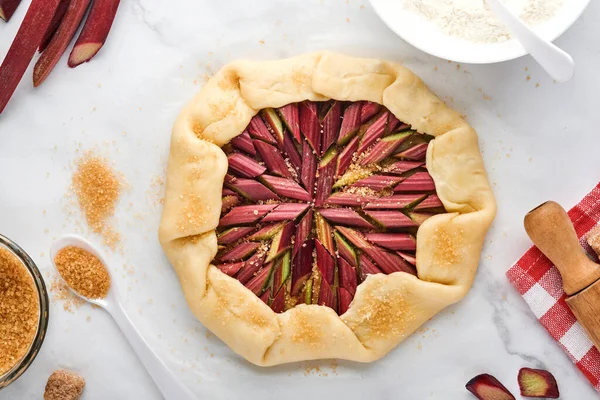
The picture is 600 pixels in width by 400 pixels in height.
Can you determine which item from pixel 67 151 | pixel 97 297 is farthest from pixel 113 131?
pixel 97 297

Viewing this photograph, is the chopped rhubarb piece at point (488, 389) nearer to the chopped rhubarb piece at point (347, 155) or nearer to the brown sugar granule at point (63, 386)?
the chopped rhubarb piece at point (347, 155)

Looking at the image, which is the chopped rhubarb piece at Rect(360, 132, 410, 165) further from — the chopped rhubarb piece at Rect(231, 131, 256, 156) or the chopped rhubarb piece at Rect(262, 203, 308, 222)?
the chopped rhubarb piece at Rect(231, 131, 256, 156)

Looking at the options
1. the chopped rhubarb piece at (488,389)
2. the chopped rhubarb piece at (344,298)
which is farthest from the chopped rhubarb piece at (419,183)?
the chopped rhubarb piece at (488,389)

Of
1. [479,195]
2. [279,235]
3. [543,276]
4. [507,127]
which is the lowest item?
[279,235]

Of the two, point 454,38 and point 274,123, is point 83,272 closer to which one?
point 274,123

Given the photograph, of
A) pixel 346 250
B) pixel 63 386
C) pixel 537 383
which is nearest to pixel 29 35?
pixel 63 386

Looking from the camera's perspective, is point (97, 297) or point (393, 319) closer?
point (393, 319)

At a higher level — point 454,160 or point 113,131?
point 454,160

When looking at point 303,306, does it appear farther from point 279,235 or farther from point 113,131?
point 113,131
